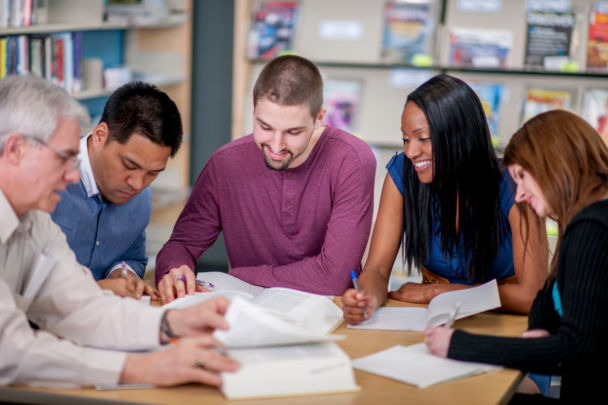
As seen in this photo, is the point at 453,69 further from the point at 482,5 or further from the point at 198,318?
the point at 198,318

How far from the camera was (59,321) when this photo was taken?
136 cm

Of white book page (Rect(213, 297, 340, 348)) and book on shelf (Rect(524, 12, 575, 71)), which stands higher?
book on shelf (Rect(524, 12, 575, 71))

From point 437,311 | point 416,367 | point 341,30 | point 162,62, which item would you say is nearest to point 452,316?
point 437,311

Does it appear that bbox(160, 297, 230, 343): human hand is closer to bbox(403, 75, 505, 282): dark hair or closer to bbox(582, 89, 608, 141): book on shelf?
bbox(403, 75, 505, 282): dark hair

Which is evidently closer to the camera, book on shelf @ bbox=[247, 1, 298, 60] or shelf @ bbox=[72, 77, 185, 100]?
shelf @ bbox=[72, 77, 185, 100]

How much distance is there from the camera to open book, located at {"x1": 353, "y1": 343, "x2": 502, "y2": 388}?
4.09ft

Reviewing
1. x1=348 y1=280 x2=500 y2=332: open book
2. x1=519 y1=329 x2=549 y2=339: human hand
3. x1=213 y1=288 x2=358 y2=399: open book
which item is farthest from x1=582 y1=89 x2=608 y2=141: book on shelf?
x1=213 y1=288 x2=358 y2=399: open book

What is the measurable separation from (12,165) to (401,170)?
1.14m

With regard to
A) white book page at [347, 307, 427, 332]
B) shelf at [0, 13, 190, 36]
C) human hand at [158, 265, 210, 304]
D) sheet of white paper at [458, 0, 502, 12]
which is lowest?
white book page at [347, 307, 427, 332]

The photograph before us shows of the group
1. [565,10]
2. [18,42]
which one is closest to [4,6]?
[18,42]

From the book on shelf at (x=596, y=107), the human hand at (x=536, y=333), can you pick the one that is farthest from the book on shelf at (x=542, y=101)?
the human hand at (x=536, y=333)

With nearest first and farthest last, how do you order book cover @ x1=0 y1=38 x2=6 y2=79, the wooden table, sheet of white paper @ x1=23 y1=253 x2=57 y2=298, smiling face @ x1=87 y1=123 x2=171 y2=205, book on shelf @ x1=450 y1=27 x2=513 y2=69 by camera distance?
the wooden table
sheet of white paper @ x1=23 y1=253 x2=57 y2=298
smiling face @ x1=87 y1=123 x2=171 y2=205
book cover @ x1=0 y1=38 x2=6 y2=79
book on shelf @ x1=450 y1=27 x2=513 y2=69

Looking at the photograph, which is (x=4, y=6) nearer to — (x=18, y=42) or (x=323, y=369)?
(x=18, y=42)

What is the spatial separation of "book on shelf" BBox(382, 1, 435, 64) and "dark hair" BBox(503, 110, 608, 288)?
7.80ft
